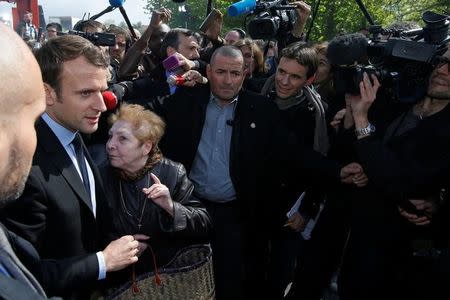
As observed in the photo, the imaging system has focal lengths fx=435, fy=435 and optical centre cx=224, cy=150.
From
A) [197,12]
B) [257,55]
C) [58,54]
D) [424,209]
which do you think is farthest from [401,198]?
[197,12]

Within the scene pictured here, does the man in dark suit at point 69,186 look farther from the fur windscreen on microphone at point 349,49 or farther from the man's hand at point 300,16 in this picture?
the man's hand at point 300,16

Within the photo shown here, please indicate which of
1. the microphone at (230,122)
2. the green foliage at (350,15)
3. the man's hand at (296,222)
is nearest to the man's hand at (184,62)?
the microphone at (230,122)

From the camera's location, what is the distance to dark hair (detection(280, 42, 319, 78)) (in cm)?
330

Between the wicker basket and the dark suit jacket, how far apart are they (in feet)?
0.69

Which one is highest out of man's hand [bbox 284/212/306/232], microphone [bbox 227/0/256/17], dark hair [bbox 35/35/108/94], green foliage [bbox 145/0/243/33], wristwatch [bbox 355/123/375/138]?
dark hair [bbox 35/35/108/94]

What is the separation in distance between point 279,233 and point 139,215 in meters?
1.44

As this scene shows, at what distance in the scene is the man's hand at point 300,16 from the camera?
366cm

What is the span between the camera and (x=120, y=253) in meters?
1.94

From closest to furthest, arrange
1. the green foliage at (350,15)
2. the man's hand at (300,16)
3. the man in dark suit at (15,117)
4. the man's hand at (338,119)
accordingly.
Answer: the man in dark suit at (15,117)
the man's hand at (338,119)
the man's hand at (300,16)
the green foliage at (350,15)

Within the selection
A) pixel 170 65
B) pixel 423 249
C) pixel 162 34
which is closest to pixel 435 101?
pixel 423 249

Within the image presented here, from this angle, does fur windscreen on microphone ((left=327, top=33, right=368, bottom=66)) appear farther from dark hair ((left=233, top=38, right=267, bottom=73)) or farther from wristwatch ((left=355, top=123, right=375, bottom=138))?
dark hair ((left=233, top=38, right=267, bottom=73))

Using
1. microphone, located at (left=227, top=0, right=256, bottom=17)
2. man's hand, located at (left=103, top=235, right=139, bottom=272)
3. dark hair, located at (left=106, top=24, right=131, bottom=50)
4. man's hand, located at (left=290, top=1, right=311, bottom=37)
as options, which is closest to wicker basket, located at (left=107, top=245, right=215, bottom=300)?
man's hand, located at (left=103, top=235, right=139, bottom=272)

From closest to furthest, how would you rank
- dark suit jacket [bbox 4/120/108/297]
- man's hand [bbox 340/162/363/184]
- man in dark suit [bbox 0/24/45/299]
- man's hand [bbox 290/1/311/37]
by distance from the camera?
man in dark suit [bbox 0/24/45/299] < dark suit jacket [bbox 4/120/108/297] < man's hand [bbox 340/162/363/184] < man's hand [bbox 290/1/311/37]

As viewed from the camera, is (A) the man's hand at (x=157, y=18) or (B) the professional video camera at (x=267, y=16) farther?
(A) the man's hand at (x=157, y=18)
